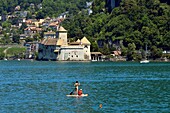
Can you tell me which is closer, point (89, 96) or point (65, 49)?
point (89, 96)

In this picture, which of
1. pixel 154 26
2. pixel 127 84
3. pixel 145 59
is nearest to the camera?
pixel 127 84

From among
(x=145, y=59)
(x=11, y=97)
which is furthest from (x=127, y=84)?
(x=145, y=59)

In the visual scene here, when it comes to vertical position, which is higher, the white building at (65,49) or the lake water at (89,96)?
Answer: the white building at (65,49)

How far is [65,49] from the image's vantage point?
152 meters

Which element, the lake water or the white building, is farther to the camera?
the white building

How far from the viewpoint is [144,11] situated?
163750 millimetres

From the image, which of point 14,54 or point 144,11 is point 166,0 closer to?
point 144,11

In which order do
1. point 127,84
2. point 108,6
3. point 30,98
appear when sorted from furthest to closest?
1. point 108,6
2. point 127,84
3. point 30,98

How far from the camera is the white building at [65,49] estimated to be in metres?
150

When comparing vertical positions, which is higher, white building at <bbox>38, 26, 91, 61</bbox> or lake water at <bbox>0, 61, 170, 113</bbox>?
white building at <bbox>38, 26, 91, 61</bbox>

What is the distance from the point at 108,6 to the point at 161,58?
38.6m

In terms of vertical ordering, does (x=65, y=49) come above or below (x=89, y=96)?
above

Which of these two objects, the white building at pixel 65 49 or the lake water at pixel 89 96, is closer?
the lake water at pixel 89 96

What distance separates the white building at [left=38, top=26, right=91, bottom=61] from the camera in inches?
5920
